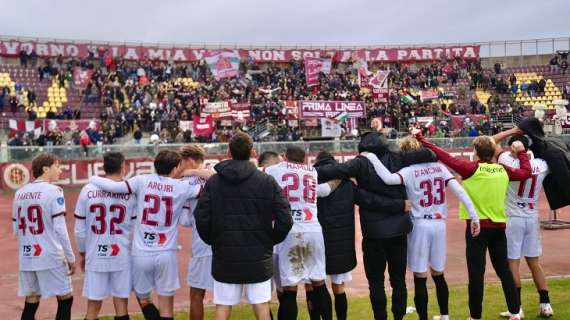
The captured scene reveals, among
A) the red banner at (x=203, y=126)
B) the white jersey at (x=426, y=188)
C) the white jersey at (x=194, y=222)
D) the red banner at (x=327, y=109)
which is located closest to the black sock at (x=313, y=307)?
the white jersey at (x=194, y=222)

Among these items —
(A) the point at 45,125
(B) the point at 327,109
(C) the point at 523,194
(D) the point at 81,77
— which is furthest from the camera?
(D) the point at 81,77

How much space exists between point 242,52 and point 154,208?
44145mm

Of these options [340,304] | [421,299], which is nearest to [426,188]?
[421,299]

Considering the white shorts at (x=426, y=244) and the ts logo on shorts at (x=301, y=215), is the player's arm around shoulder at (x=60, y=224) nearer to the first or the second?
the ts logo on shorts at (x=301, y=215)

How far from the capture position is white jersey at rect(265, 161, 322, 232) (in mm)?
6430

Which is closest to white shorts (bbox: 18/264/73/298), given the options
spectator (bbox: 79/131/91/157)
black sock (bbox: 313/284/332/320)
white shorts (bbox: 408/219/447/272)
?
black sock (bbox: 313/284/332/320)

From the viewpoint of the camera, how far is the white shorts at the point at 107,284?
626cm

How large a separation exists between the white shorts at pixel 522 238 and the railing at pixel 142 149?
1505 centimetres

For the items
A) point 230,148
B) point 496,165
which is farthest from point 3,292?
point 496,165

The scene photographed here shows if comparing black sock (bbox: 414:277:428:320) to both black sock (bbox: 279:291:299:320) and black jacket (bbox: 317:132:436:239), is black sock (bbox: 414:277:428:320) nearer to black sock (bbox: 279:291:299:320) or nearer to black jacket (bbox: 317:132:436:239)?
black jacket (bbox: 317:132:436:239)

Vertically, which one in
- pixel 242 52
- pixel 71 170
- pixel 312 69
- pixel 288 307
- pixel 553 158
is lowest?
pixel 288 307

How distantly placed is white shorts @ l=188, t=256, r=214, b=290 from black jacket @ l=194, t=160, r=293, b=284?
1.09 metres

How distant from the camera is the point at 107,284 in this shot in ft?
20.8

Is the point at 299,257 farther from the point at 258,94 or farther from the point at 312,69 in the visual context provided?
the point at 312,69
